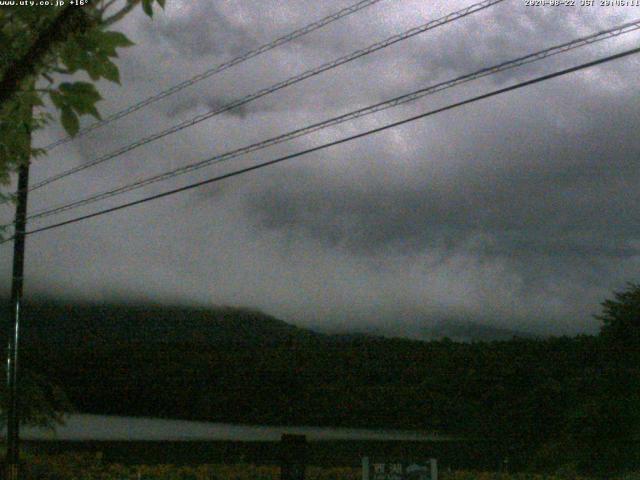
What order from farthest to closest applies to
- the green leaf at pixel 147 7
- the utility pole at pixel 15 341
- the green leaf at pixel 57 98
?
1. the utility pole at pixel 15 341
2. the green leaf at pixel 147 7
3. the green leaf at pixel 57 98

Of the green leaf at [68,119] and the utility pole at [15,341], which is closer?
the green leaf at [68,119]

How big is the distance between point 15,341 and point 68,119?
13.8 meters

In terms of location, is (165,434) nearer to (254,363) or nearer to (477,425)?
(254,363)

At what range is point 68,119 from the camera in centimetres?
332

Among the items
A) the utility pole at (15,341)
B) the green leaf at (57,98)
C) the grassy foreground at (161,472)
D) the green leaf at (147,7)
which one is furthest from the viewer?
the grassy foreground at (161,472)

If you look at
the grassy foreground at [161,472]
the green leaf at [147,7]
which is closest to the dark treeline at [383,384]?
the grassy foreground at [161,472]

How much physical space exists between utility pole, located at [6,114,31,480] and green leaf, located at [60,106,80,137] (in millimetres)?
13017

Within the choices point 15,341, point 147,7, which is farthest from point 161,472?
point 147,7

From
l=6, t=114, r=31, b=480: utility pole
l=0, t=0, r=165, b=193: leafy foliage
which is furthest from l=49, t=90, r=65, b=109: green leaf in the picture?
l=6, t=114, r=31, b=480: utility pole

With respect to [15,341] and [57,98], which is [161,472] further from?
[57,98]

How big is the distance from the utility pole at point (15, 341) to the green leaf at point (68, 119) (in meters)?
13.0

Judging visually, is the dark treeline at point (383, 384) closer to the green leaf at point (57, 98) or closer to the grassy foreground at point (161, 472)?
the grassy foreground at point (161, 472)

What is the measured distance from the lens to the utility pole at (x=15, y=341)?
1590 centimetres

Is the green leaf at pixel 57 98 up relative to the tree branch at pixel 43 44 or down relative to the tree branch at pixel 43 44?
down
